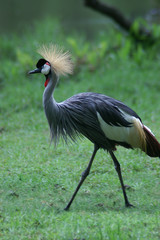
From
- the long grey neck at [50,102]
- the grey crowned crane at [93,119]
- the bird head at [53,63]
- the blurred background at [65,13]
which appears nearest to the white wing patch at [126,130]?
the grey crowned crane at [93,119]

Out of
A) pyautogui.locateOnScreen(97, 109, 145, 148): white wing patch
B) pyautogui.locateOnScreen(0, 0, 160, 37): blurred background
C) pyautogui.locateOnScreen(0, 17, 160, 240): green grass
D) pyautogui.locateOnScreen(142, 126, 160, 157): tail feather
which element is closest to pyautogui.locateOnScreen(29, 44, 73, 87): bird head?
pyautogui.locateOnScreen(97, 109, 145, 148): white wing patch

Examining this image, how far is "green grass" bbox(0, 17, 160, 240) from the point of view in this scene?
3621 millimetres

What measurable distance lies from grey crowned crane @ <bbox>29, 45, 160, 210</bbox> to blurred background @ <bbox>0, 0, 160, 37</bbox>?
Result: 10.5 m

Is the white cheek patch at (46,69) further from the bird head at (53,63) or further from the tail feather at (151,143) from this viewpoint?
the tail feather at (151,143)

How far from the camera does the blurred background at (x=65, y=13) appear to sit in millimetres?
15227

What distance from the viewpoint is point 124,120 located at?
13.6 feet

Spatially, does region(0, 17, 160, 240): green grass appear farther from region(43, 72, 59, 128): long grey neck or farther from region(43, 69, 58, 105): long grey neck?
region(43, 69, 58, 105): long grey neck

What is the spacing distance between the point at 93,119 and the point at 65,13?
14.3 metres

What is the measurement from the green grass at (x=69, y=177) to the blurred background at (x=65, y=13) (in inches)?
267

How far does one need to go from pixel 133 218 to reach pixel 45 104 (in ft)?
4.61

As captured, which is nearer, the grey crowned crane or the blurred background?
the grey crowned crane

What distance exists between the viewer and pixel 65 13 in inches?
695

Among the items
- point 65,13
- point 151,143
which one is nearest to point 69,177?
point 151,143

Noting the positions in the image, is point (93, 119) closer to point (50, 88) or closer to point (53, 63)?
point (50, 88)
